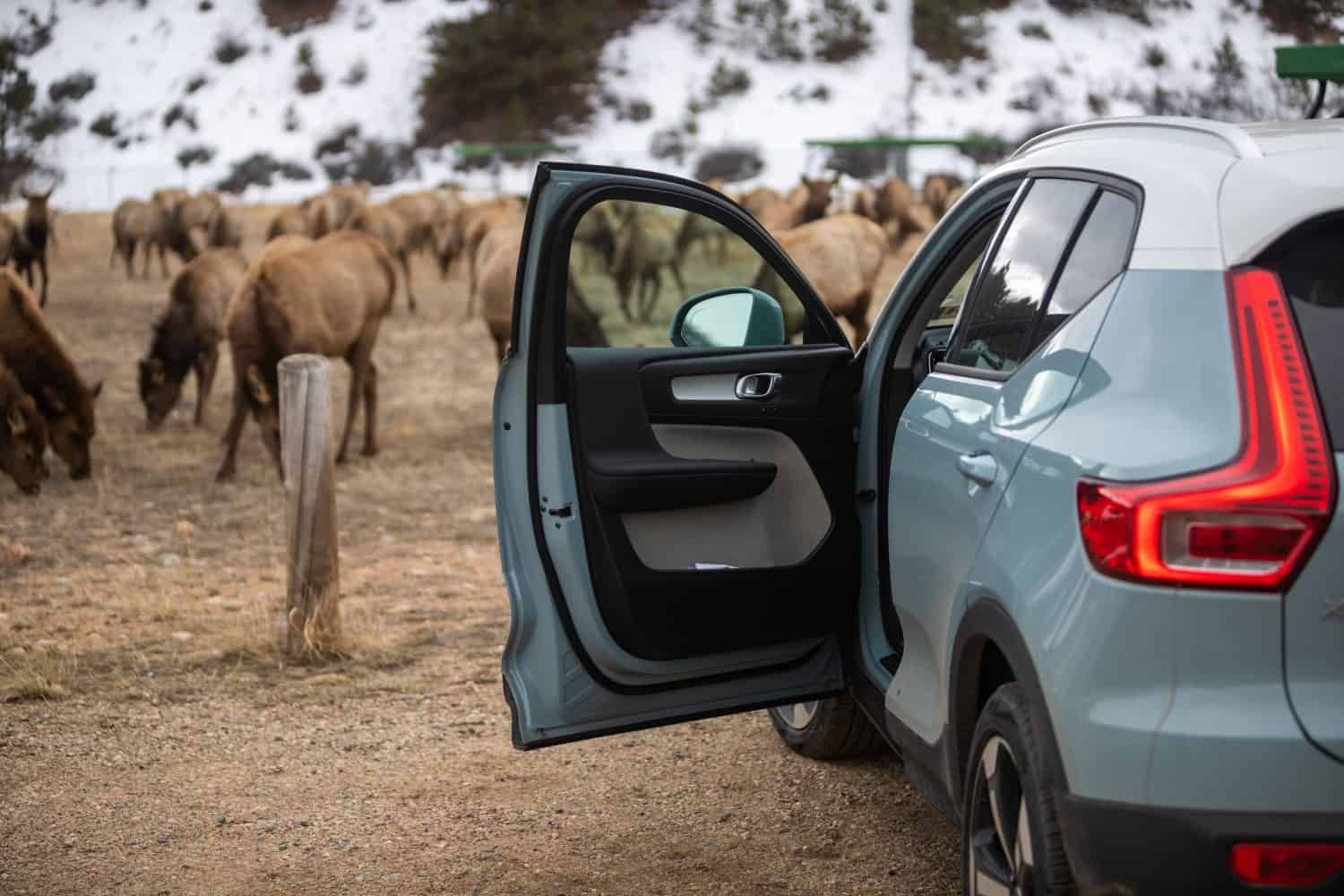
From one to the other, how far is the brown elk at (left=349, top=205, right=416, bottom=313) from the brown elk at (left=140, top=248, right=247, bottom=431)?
42.7 feet

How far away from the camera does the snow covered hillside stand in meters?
70.6

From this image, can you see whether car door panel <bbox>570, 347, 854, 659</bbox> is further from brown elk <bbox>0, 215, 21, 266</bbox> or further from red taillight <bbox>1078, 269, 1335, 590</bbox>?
brown elk <bbox>0, 215, 21, 266</bbox>

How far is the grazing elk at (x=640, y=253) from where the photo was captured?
20391 millimetres

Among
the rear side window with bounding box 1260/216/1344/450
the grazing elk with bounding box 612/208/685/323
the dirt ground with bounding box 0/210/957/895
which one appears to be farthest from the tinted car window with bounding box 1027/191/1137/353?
the grazing elk with bounding box 612/208/685/323

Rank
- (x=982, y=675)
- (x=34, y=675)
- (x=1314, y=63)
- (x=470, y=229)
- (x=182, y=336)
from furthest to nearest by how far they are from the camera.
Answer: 1. (x=470, y=229)
2. (x=182, y=336)
3. (x=34, y=675)
4. (x=1314, y=63)
5. (x=982, y=675)

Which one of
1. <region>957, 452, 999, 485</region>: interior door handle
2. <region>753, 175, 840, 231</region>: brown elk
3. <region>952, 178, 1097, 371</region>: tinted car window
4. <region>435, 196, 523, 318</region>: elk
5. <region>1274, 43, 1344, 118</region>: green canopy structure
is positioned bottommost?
<region>435, 196, 523, 318</region>: elk

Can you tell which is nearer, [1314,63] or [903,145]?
[1314,63]

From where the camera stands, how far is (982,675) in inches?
121

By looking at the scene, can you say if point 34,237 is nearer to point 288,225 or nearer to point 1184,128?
point 288,225

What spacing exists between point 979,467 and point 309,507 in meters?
3.89

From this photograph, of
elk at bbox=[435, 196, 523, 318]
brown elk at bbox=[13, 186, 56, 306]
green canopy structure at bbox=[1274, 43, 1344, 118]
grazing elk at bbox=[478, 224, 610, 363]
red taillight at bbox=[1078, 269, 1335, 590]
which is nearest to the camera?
red taillight at bbox=[1078, 269, 1335, 590]

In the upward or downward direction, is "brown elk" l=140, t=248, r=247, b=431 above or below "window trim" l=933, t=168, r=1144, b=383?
below

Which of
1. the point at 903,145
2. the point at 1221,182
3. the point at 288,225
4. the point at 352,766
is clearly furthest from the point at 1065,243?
the point at 903,145

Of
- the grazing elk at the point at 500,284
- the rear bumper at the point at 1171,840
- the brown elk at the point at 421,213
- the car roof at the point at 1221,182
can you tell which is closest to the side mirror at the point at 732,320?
the car roof at the point at 1221,182
